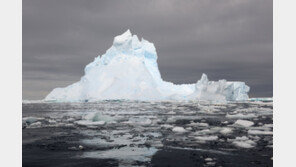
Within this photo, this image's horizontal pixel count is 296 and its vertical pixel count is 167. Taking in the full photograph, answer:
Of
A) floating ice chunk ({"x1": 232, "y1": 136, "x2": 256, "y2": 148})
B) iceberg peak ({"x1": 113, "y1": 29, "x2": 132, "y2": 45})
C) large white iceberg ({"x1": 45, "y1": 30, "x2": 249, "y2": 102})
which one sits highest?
iceberg peak ({"x1": 113, "y1": 29, "x2": 132, "y2": 45})

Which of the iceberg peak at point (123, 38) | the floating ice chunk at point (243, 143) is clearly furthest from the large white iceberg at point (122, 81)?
the floating ice chunk at point (243, 143)

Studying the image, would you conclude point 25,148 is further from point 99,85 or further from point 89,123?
point 99,85

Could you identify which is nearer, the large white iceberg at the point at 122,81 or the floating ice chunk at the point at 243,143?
the floating ice chunk at the point at 243,143

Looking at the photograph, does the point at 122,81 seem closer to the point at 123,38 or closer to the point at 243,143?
the point at 123,38

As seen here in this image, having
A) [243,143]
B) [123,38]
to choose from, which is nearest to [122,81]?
[123,38]

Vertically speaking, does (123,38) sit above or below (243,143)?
above

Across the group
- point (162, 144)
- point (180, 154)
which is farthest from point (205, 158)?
point (162, 144)

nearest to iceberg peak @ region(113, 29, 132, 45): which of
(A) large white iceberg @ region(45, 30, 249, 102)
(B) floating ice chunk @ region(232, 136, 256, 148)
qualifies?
(A) large white iceberg @ region(45, 30, 249, 102)

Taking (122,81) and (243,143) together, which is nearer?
(243,143)

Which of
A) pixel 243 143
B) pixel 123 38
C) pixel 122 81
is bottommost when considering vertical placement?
pixel 243 143

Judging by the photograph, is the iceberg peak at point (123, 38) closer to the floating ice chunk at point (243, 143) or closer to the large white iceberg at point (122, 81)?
the large white iceberg at point (122, 81)

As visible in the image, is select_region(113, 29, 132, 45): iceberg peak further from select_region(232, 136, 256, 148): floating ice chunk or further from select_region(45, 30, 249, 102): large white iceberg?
select_region(232, 136, 256, 148): floating ice chunk

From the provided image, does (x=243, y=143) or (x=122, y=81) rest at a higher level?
(x=122, y=81)

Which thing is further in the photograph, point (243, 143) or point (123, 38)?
point (123, 38)
